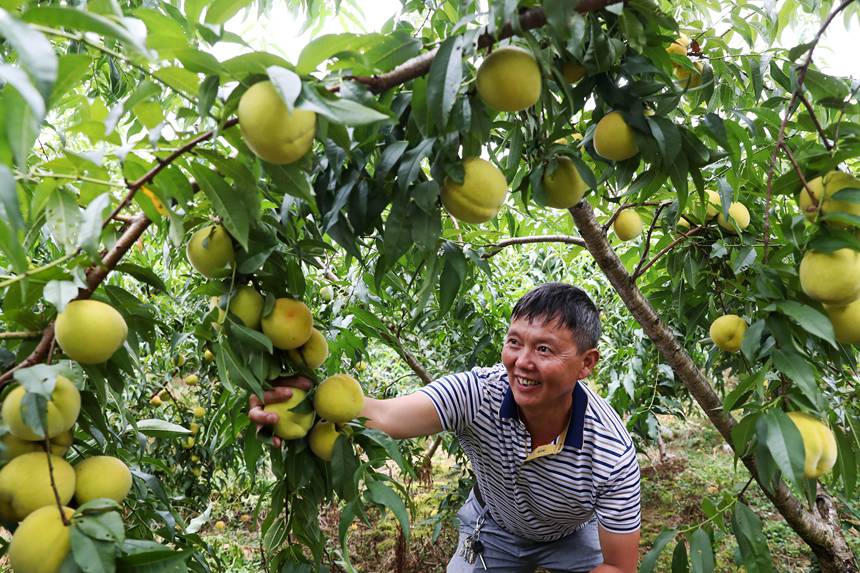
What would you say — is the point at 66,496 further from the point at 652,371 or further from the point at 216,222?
the point at 652,371

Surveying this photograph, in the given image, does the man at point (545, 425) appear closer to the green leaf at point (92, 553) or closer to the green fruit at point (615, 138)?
the green fruit at point (615, 138)

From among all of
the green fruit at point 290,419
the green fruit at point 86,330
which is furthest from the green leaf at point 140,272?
the green fruit at point 290,419

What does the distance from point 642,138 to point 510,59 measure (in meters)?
0.36

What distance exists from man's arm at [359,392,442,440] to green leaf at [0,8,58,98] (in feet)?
4.46

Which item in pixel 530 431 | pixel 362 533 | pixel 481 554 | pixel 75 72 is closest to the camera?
pixel 75 72

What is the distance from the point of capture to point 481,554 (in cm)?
254

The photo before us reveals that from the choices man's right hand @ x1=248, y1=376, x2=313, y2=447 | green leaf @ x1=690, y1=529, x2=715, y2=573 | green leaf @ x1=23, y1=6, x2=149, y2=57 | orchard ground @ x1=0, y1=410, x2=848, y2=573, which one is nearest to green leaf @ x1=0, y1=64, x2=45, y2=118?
green leaf @ x1=23, y1=6, x2=149, y2=57

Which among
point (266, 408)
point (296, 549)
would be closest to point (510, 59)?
point (266, 408)

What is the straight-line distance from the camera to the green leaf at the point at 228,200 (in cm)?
93

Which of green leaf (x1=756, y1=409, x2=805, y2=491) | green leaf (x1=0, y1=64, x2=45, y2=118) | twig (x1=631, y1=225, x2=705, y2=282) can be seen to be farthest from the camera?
twig (x1=631, y1=225, x2=705, y2=282)

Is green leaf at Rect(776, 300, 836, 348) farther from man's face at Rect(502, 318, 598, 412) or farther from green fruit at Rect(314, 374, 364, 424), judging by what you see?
man's face at Rect(502, 318, 598, 412)

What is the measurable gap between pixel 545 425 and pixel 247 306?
1.25m

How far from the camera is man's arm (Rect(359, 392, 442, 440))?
186cm

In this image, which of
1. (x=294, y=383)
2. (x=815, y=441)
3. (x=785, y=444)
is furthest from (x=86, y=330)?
(x=815, y=441)
